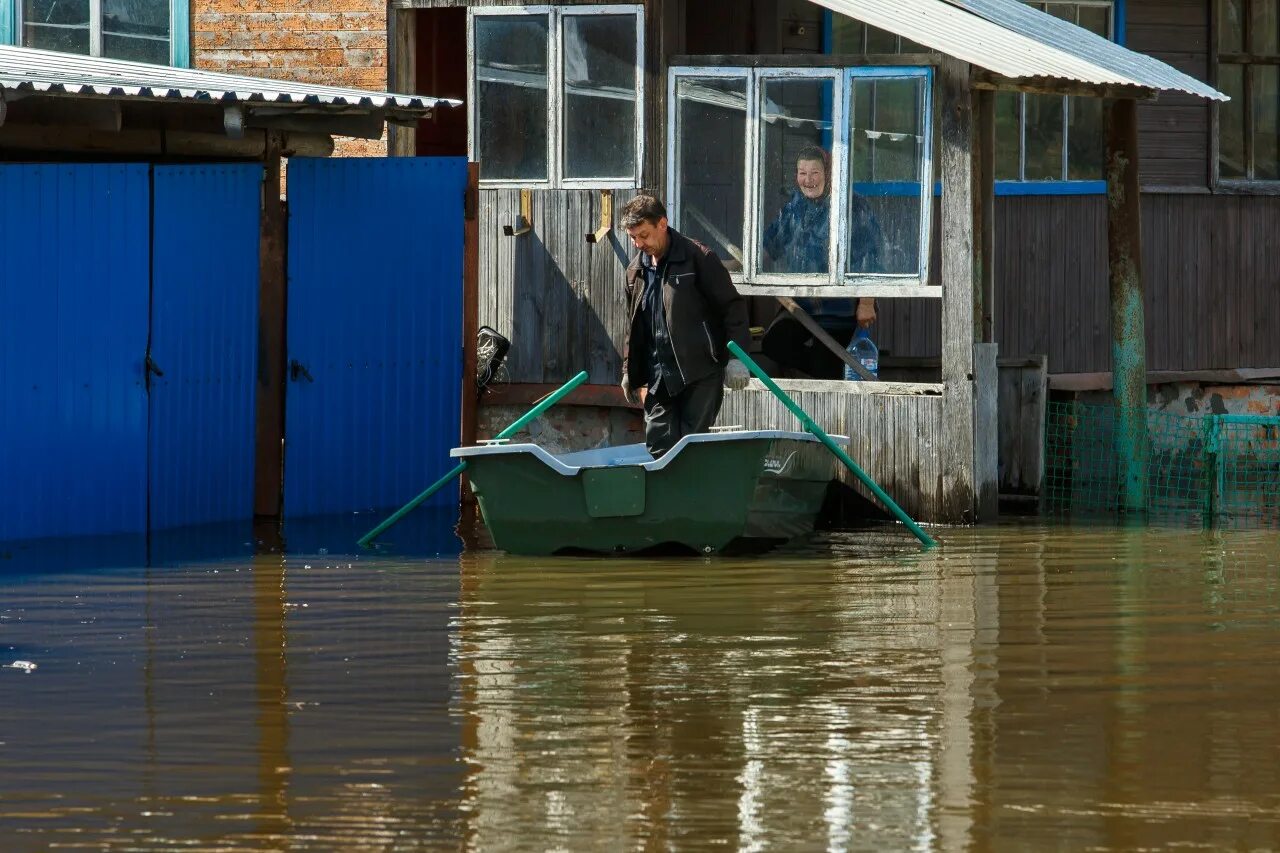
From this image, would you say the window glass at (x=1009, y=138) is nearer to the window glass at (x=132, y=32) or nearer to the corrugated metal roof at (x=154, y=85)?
the corrugated metal roof at (x=154, y=85)

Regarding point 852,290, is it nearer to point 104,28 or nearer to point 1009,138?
point 1009,138

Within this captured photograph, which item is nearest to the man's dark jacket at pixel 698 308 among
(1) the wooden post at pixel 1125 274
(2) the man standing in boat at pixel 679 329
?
(2) the man standing in boat at pixel 679 329

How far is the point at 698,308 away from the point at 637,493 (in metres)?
1.17

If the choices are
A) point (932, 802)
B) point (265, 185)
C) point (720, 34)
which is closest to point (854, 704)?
point (932, 802)

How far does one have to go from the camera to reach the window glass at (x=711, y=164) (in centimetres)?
1303

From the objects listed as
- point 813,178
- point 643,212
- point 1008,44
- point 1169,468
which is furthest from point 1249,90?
point 643,212

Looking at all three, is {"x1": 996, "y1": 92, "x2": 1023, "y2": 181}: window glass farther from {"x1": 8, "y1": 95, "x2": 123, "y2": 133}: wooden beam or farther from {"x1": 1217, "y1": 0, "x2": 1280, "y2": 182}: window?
{"x1": 8, "y1": 95, "x2": 123, "y2": 133}: wooden beam

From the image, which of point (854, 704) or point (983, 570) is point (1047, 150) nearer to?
point (983, 570)

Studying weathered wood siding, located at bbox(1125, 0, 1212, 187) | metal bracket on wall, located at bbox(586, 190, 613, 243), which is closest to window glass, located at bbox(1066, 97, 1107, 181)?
weathered wood siding, located at bbox(1125, 0, 1212, 187)

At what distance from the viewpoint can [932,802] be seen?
19.2 ft

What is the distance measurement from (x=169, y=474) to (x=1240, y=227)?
27.5 feet

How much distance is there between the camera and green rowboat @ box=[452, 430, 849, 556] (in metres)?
10.8

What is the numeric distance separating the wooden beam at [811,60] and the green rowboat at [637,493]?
2.72 meters

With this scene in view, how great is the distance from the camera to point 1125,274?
13242mm
